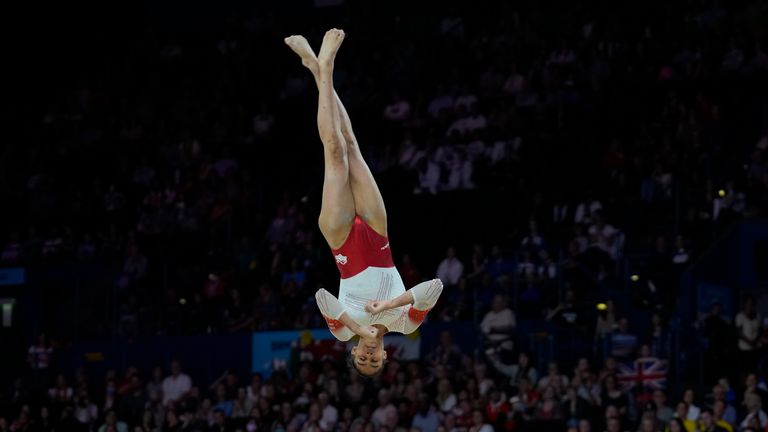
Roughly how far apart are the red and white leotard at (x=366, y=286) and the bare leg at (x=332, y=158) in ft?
0.44

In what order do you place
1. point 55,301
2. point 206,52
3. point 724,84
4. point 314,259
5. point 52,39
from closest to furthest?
point 724,84 < point 314,259 < point 55,301 < point 206,52 < point 52,39

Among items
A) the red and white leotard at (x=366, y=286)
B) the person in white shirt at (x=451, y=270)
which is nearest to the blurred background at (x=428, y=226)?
the person in white shirt at (x=451, y=270)

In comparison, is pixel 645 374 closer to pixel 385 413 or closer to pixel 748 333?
pixel 748 333

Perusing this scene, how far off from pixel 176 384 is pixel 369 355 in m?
10.7

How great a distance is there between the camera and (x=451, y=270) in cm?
2078

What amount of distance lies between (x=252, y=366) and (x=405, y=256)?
309 centimetres

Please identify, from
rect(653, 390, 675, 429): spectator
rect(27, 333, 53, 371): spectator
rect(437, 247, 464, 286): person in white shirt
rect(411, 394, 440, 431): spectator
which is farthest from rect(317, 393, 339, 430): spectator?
rect(27, 333, 53, 371): spectator

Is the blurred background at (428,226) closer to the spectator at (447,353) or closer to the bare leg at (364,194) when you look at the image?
the spectator at (447,353)

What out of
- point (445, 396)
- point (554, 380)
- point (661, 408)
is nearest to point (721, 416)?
point (661, 408)

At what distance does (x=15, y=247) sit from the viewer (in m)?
24.9

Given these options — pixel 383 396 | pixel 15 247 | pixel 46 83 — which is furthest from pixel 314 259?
pixel 46 83

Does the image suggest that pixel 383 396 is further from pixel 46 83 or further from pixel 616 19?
pixel 46 83

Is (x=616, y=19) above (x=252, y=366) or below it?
above

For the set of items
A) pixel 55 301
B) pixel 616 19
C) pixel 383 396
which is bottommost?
pixel 383 396
